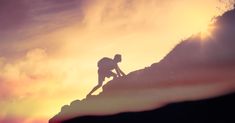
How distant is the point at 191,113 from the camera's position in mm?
38094

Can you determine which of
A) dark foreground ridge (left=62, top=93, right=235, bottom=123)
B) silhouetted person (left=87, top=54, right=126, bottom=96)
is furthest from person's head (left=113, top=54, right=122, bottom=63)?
dark foreground ridge (left=62, top=93, right=235, bottom=123)

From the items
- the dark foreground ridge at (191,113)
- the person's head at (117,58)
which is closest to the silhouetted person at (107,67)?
the person's head at (117,58)

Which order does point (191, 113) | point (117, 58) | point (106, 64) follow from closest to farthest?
point (117, 58) < point (106, 64) < point (191, 113)

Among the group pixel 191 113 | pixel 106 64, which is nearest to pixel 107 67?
pixel 106 64

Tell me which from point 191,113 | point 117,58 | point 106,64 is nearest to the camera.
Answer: point 117,58

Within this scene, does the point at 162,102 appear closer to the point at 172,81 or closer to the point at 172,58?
the point at 172,81

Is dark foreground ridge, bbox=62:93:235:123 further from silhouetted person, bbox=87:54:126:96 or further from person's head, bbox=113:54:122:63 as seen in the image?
person's head, bbox=113:54:122:63

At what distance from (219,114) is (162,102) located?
485cm

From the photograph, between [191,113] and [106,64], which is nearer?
[106,64]

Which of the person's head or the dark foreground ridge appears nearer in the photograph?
the dark foreground ridge

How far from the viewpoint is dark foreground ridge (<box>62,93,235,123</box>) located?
37.0 metres

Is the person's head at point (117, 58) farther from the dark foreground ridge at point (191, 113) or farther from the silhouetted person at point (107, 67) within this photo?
the dark foreground ridge at point (191, 113)

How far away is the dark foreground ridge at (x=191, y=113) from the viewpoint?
3697cm

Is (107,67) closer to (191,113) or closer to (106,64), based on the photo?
(106,64)
